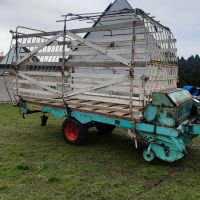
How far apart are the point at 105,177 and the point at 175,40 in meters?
4.02

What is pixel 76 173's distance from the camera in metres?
5.83

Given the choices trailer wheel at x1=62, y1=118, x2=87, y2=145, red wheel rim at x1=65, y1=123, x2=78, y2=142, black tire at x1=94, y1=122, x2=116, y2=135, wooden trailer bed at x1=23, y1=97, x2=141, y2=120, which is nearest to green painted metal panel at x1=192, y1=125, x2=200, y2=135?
wooden trailer bed at x1=23, y1=97, x2=141, y2=120

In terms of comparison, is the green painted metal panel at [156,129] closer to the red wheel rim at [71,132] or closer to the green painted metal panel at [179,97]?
the green painted metal panel at [179,97]

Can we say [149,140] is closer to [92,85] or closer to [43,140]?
[92,85]

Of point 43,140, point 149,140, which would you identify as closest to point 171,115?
point 149,140

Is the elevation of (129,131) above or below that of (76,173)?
above

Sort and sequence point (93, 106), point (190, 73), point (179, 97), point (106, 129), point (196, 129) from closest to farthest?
point (196, 129)
point (179, 97)
point (93, 106)
point (106, 129)
point (190, 73)

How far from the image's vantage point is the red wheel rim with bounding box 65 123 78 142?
300 inches

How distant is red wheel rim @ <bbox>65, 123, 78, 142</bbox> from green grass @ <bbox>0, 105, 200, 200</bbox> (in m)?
0.21

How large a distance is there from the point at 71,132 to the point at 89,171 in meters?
1.95

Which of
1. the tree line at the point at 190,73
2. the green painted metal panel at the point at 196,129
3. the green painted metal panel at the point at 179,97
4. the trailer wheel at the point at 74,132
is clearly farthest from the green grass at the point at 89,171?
the tree line at the point at 190,73

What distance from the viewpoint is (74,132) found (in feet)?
25.3

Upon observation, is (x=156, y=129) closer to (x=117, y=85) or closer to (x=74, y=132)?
(x=117, y=85)

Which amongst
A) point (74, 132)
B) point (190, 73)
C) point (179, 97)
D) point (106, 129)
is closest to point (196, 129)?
point (179, 97)
